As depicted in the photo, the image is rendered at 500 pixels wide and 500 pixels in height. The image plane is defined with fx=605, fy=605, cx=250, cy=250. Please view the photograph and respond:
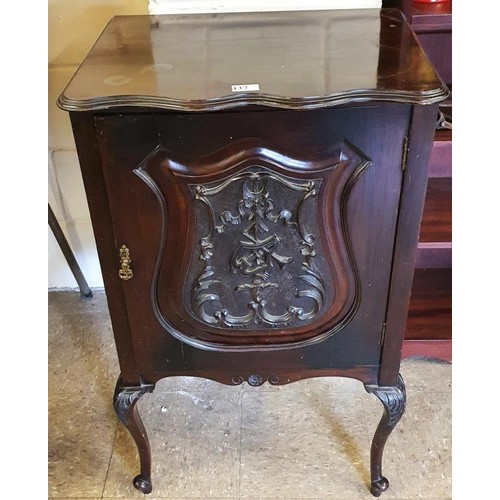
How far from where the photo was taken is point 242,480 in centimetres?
128

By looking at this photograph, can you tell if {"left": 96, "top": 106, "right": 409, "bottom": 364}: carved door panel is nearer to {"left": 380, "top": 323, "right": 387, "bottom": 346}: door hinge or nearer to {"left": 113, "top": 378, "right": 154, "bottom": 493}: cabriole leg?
{"left": 380, "top": 323, "right": 387, "bottom": 346}: door hinge

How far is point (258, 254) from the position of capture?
91cm

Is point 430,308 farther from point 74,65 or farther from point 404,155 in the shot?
point 74,65

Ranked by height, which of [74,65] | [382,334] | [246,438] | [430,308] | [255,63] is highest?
[255,63]

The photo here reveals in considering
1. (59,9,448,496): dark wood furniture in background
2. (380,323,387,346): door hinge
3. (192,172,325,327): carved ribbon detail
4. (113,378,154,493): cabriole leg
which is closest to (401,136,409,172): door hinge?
(59,9,448,496): dark wood furniture in background

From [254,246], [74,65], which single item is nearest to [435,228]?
[254,246]

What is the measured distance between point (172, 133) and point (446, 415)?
0.97 m

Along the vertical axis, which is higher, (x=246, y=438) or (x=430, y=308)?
(x=430, y=308)

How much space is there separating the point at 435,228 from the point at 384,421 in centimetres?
40

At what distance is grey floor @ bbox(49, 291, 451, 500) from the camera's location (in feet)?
4.16

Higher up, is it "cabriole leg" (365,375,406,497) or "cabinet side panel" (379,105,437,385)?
"cabinet side panel" (379,105,437,385)

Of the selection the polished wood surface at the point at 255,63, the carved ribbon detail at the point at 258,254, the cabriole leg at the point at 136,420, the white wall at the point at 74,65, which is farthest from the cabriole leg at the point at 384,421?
the white wall at the point at 74,65
